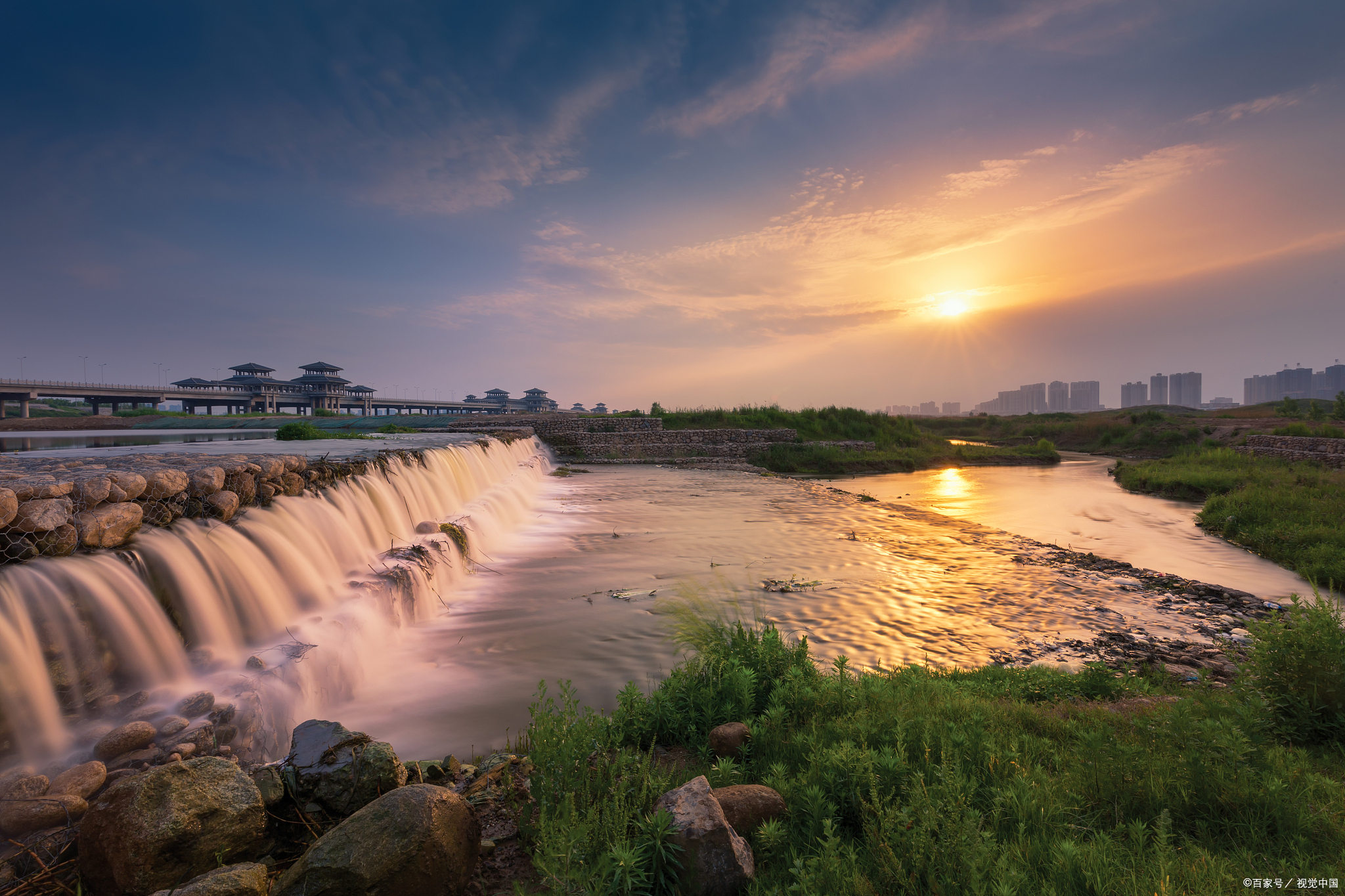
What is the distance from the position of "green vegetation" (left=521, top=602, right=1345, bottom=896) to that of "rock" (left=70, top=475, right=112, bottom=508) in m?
4.48

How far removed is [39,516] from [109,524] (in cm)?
48

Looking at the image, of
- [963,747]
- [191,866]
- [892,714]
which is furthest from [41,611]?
[963,747]

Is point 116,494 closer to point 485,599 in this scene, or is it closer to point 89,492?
point 89,492

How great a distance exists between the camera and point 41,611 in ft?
12.2

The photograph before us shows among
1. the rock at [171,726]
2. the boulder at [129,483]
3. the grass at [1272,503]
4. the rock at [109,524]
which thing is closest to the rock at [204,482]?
the boulder at [129,483]

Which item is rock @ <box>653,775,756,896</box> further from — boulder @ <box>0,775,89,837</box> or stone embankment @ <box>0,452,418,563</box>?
stone embankment @ <box>0,452,418,563</box>

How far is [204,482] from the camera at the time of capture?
5664mm

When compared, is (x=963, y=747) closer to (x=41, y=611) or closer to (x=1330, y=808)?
(x=1330, y=808)

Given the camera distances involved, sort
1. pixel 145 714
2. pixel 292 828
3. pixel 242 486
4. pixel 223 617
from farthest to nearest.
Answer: pixel 242 486, pixel 223 617, pixel 145 714, pixel 292 828

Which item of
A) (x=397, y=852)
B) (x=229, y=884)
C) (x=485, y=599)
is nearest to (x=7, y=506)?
(x=229, y=884)

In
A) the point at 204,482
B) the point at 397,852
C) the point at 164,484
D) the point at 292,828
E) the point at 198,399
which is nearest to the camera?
the point at 397,852

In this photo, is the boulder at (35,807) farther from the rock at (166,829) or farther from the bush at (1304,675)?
the bush at (1304,675)

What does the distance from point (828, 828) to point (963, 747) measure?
4.39ft

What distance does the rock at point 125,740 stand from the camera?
3.25m
